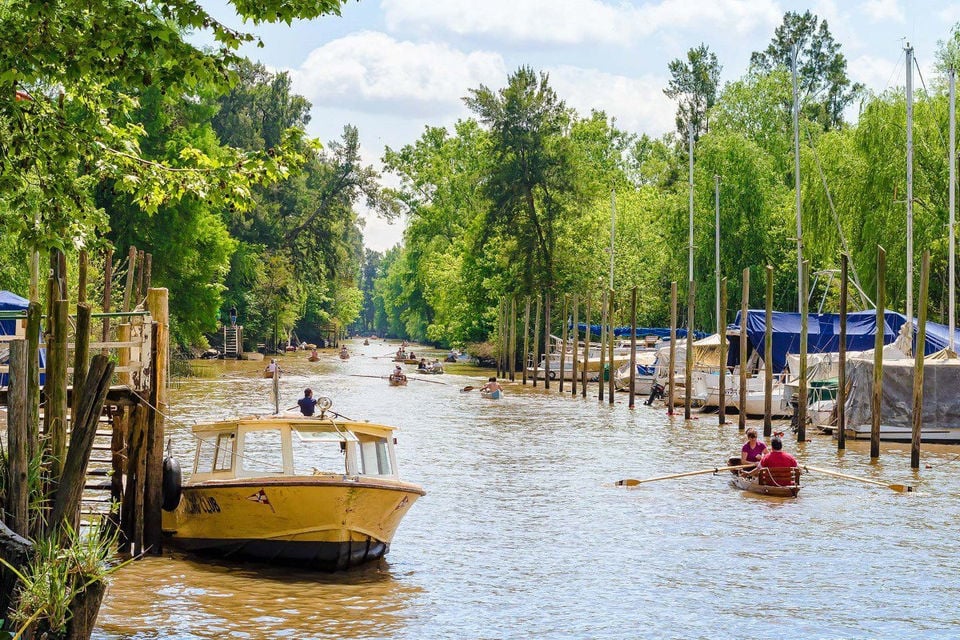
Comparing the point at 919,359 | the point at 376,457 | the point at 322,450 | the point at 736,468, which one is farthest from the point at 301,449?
the point at 919,359

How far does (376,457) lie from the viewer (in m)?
18.4

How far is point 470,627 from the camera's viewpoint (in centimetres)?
1555

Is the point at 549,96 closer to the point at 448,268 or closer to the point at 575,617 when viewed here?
the point at 448,268

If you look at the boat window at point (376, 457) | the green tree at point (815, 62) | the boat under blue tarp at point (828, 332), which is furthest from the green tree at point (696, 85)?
the boat window at point (376, 457)

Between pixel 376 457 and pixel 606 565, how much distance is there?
4.15 meters

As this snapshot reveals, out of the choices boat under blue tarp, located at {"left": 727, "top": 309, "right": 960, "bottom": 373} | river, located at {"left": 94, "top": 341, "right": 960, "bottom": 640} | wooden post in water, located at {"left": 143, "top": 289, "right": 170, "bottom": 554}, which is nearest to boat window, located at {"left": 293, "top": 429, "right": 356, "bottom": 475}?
river, located at {"left": 94, "top": 341, "right": 960, "bottom": 640}

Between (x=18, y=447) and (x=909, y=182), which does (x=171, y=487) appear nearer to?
(x=18, y=447)

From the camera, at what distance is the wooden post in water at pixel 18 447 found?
43.9 feet

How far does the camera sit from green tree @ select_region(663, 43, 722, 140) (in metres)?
102

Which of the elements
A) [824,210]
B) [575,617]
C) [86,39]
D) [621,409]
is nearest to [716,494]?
[575,617]

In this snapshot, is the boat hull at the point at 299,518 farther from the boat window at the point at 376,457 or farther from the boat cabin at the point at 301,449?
the boat window at the point at 376,457

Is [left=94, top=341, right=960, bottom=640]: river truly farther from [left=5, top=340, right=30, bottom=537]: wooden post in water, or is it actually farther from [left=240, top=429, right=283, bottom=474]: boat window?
[left=5, top=340, right=30, bottom=537]: wooden post in water

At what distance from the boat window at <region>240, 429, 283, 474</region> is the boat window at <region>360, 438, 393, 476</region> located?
120 centimetres

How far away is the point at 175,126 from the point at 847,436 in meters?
42.8
